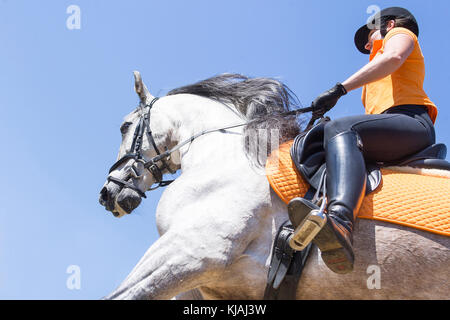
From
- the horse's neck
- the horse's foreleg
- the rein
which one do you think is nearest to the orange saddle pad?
the horse's neck

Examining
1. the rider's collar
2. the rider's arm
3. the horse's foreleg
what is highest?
the rider's collar

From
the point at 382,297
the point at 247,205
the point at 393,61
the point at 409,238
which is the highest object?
the point at 393,61

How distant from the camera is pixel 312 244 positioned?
14.8 ft

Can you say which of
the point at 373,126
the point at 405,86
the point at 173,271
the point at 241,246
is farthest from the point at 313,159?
the point at 173,271

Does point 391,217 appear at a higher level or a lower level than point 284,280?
higher

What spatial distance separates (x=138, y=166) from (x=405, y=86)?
3.01m

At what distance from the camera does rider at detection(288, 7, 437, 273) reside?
4082 mm

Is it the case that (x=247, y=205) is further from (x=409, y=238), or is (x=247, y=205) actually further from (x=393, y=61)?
(x=393, y=61)

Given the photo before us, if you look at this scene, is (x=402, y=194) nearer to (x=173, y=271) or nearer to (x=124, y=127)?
(x=173, y=271)

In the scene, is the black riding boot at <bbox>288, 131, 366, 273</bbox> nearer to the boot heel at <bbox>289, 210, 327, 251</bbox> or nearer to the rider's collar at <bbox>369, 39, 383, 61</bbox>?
the boot heel at <bbox>289, 210, 327, 251</bbox>

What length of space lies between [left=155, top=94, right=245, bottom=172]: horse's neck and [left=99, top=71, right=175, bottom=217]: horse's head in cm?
14

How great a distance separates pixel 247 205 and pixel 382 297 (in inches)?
53.5

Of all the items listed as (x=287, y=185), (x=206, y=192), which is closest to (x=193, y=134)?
(x=206, y=192)

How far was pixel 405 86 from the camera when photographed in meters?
5.33
